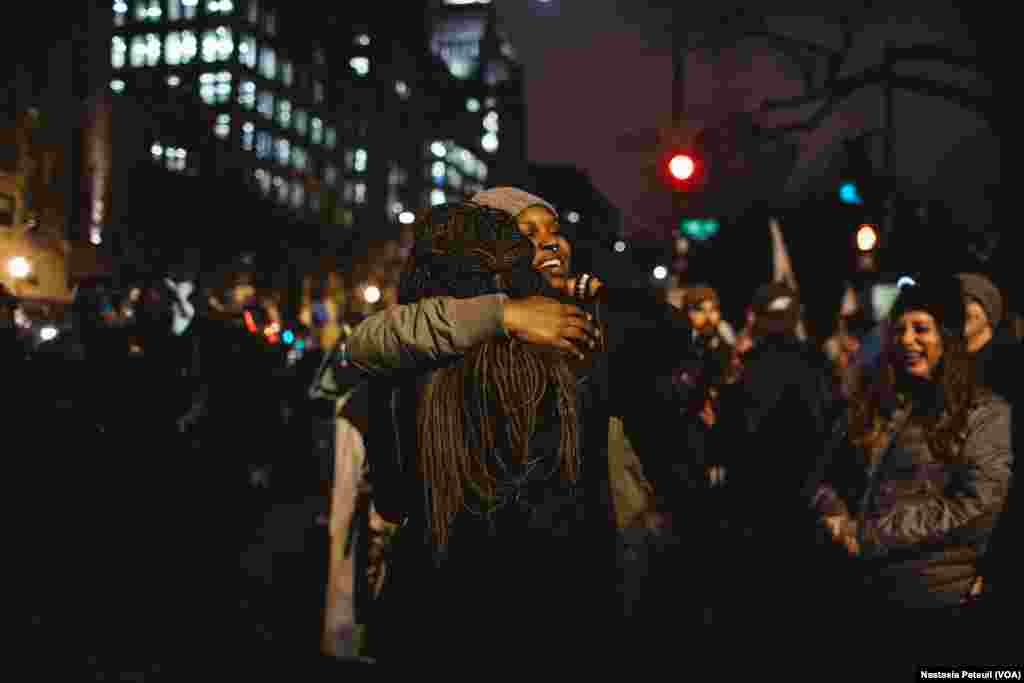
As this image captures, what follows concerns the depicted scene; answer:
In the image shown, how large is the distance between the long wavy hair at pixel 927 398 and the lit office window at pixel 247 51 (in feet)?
341

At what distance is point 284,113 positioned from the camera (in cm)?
10725

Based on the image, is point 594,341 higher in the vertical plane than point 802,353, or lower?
lower

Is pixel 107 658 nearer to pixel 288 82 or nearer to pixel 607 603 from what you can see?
pixel 607 603

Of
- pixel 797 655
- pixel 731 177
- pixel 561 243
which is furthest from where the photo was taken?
pixel 731 177

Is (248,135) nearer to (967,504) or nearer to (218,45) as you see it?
(218,45)

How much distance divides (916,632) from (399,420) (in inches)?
83.6

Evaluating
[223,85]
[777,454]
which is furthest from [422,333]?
[223,85]

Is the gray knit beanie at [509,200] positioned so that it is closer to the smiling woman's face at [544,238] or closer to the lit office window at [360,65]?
the smiling woman's face at [544,238]

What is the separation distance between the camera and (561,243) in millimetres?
2432

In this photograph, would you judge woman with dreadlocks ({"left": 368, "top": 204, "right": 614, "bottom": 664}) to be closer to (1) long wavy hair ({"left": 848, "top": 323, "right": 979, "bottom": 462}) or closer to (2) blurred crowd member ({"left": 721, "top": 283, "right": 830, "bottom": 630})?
(1) long wavy hair ({"left": 848, "top": 323, "right": 979, "bottom": 462})

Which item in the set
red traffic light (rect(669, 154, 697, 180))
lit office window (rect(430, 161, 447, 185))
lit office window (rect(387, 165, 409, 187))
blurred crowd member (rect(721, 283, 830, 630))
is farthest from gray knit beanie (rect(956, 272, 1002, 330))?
lit office window (rect(430, 161, 447, 185))

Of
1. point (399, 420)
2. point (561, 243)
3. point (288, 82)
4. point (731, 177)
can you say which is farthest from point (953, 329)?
point (288, 82)

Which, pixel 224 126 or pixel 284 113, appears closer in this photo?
pixel 224 126

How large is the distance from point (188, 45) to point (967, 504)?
11080 centimetres
